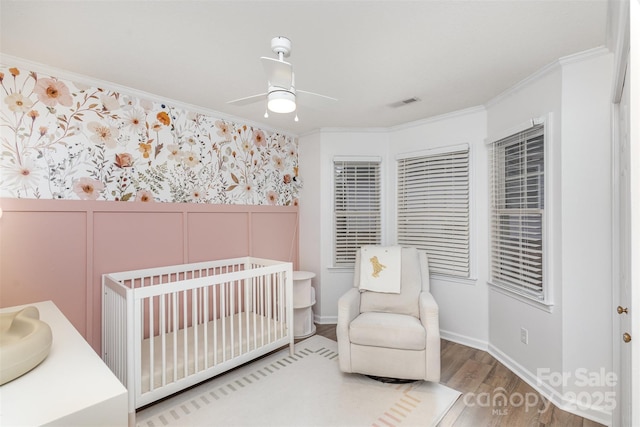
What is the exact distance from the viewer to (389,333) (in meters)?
2.26

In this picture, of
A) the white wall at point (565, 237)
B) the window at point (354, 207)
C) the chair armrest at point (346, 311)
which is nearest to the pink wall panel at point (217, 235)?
the window at point (354, 207)

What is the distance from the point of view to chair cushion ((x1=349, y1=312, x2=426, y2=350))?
2215 mm

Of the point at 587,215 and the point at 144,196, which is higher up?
the point at 144,196

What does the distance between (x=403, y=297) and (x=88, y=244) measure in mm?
2580

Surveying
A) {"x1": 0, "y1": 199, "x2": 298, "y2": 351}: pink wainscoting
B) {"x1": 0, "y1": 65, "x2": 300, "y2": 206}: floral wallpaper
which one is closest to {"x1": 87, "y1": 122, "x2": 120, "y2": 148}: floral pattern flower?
{"x1": 0, "y1": 65, "x2": 300, "y2": 206}: floral wallpaper

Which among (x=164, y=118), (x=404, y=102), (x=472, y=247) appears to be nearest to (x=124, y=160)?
(x=164, y=118)

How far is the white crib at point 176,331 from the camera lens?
6.06 ft

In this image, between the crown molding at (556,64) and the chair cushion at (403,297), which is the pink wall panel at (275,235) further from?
the crown molding at (556,64)

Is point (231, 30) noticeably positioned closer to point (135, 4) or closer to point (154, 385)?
point (135, 4)

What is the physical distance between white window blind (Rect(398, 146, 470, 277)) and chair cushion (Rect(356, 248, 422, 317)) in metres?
0.49

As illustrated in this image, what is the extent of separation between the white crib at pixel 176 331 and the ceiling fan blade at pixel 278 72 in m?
1.40

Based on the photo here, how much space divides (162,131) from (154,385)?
6.60 feet

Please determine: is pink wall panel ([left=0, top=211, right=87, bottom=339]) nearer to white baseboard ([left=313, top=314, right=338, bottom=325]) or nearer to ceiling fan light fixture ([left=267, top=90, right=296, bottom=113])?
ceiling fan light fixture ([left=267, top=90, right=296, bottom=113])

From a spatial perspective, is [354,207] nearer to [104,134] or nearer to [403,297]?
[403,297]
